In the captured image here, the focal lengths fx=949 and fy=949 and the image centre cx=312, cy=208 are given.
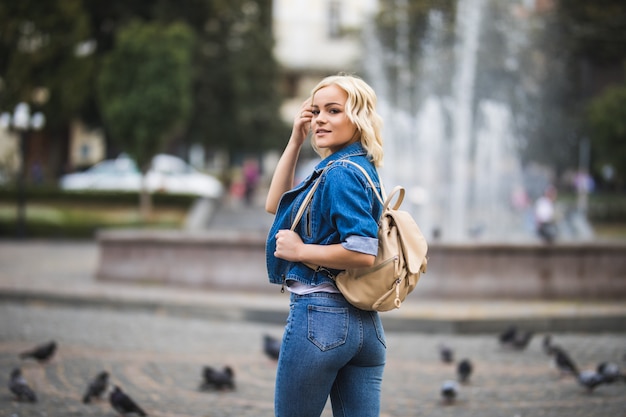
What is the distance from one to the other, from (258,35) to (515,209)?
13.1 metres

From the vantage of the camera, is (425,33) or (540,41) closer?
(540,41)

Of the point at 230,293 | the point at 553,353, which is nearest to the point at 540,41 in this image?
the point at 230,293

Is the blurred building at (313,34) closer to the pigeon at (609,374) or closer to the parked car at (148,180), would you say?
the parked car at (148,180)

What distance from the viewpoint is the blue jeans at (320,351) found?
337 centimetres

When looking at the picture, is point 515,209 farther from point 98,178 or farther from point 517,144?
point 98,178

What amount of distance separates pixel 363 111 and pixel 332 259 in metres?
0.58

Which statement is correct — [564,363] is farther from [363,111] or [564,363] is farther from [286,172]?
[363,111]

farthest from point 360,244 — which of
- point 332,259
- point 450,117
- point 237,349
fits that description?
point 450,117

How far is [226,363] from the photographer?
8.30 m

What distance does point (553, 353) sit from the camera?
312 inches

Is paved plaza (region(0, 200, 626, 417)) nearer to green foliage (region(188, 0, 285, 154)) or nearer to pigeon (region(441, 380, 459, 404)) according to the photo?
pigeon (region(441, 380, 459, 404))

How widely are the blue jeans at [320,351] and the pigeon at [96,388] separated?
324cm

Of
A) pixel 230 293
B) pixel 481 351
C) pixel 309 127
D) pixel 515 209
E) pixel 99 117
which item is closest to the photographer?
pixel 309 127

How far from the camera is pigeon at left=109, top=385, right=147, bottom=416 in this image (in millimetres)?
5812
